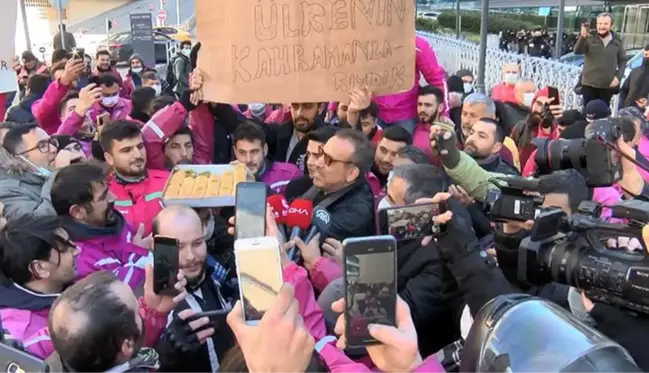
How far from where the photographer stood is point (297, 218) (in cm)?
266

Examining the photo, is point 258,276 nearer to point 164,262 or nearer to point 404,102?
point 164,262

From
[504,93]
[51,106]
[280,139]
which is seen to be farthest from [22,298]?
[504,93]

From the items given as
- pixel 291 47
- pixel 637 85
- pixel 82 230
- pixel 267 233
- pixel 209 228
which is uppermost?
pixel 291 47

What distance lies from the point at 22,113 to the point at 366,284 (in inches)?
232

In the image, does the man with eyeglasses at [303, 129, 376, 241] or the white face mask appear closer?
the man with eyeglasses at [303, 129, 376, 241]

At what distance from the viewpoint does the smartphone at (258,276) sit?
1319 millimetres

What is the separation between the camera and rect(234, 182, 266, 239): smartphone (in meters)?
1.69

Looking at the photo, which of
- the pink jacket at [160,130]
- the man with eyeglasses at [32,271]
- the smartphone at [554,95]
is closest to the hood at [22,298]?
the man with eyeglasses at [32,271]

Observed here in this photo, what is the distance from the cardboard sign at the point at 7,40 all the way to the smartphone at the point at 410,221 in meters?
2.24

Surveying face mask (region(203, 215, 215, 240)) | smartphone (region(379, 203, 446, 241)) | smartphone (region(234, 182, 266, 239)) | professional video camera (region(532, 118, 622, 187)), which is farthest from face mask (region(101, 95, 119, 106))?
smartphone (region(234, 182, 266, 239))

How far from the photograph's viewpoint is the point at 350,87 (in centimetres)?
327

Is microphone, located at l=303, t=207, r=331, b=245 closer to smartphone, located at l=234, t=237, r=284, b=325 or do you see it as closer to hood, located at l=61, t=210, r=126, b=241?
hood, located at l=61, t=210, r=126, b=241

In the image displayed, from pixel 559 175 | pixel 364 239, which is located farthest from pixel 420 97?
pixel 364 239

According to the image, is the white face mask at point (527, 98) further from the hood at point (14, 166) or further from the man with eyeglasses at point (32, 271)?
the man with eyeglasses at point (32, 271)
